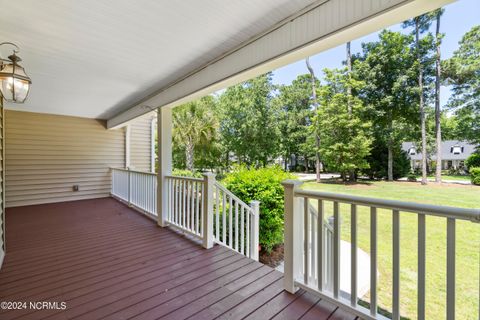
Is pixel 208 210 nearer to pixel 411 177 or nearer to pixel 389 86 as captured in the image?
pixel 411 177

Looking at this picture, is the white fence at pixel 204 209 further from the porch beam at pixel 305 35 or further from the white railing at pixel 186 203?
the porch beam at pixel 305 35

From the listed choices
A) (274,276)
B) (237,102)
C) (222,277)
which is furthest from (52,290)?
(237,102)

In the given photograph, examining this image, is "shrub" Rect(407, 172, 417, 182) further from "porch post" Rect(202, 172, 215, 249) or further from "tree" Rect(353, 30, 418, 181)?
"porch post" Rect(202, 172, 215, 249)

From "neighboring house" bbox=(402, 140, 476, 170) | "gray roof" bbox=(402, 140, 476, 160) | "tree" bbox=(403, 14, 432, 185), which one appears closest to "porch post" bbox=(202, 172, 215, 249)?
"tree" bbox=(403, 14, 432, 185)

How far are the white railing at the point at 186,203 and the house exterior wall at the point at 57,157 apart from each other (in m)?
4.26

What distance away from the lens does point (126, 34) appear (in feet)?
7.42

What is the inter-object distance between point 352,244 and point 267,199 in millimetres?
2766

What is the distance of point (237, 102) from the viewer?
15016 mm

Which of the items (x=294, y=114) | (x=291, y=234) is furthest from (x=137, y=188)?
(x=294, y=114)

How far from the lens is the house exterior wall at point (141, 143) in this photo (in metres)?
7.50

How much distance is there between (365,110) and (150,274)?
1214 cm

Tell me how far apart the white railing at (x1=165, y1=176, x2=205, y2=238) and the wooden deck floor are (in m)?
0.22

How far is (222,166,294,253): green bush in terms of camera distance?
4395mm

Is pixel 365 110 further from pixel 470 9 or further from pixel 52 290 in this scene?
pixel 52 290
